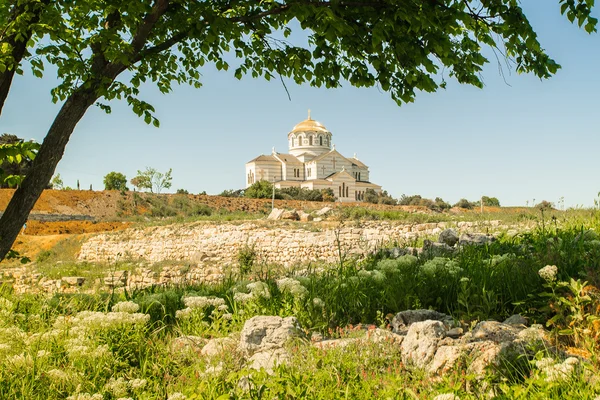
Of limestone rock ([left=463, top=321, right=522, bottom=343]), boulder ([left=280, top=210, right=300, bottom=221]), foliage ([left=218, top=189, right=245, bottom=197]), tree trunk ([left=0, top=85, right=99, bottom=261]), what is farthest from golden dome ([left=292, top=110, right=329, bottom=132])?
limestone rock ([left=463, top=321, right=522, bottom=343])

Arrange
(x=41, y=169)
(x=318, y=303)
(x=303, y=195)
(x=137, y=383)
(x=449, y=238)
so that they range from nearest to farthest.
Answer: (x=137, y=383), (x=318, y=303), (x=41, y=169), (x=449, y=238), (x=303, y=195)

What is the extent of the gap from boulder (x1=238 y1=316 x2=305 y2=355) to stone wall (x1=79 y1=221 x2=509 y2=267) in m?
7.77

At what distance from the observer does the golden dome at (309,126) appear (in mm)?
71569

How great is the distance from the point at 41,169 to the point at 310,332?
3876 mm

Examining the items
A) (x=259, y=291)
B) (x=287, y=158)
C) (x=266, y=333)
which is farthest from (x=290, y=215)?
(x=287, y=158)

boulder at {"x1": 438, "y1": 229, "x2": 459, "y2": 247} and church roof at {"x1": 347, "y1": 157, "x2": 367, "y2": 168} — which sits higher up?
church roof at {"x1": 347, "y1": 157, "x2": 367, "y2": 168}

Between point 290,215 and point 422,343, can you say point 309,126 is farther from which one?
point 422,343

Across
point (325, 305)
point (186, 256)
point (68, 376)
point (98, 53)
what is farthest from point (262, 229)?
point (68, 376)

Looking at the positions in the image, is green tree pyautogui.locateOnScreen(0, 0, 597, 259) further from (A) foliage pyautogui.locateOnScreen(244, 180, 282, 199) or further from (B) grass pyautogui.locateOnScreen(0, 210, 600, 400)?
(A) foliage pyautogui.locateOnScreen(244, 180, 282, 199)

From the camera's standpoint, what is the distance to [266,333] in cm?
345

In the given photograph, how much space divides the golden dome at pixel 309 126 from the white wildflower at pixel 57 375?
69.5 meters

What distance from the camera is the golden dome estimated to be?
71.6 metres

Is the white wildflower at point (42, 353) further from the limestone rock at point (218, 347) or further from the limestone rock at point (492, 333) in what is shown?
the limestone rock at point (492, 333)

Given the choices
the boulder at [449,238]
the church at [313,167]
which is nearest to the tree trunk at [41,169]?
the boulder at [449,238]
